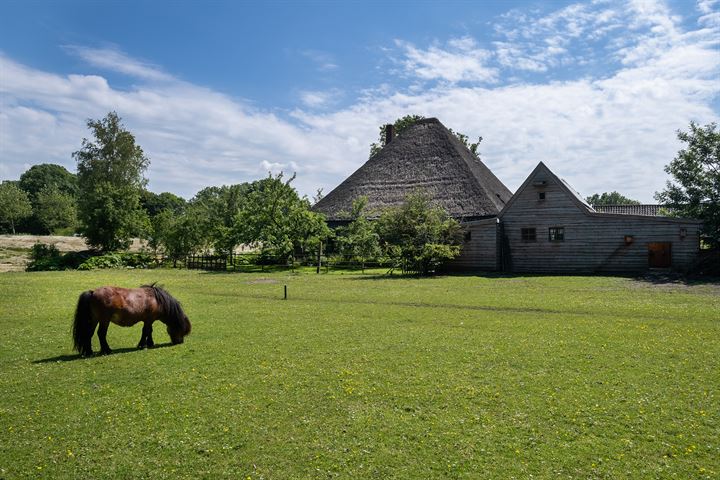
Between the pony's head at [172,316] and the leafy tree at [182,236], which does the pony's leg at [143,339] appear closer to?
the pony's head at [172,316]

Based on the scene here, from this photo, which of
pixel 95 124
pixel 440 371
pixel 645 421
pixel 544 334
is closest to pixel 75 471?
pixel 440 371

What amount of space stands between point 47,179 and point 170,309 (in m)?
114

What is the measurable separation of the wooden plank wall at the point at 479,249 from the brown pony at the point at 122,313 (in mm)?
26788

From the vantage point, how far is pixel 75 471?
219 inches

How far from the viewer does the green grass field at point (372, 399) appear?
5703mm

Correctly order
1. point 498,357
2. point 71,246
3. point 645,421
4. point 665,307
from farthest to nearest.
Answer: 1. point 71,246
2. point 665,307
3. point 498,357
4. point 645,421

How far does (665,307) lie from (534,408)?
13.0 m

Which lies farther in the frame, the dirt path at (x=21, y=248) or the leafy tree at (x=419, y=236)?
the dirt path at (x=21, y=248)

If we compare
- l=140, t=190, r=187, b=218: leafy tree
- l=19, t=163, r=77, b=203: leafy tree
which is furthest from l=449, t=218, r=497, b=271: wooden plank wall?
l=19, t=163, r=77, b=203: leafy tree

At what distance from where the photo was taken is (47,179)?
344ft

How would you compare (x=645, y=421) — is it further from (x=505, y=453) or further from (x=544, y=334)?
(x=544, y=334)

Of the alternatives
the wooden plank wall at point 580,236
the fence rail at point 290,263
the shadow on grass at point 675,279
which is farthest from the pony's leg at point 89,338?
Result: the wooden plank wall at point 580,236

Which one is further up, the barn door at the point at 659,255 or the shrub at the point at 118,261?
the barn door at the point at 659,255

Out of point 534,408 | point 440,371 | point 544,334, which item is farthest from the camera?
point 544,334
